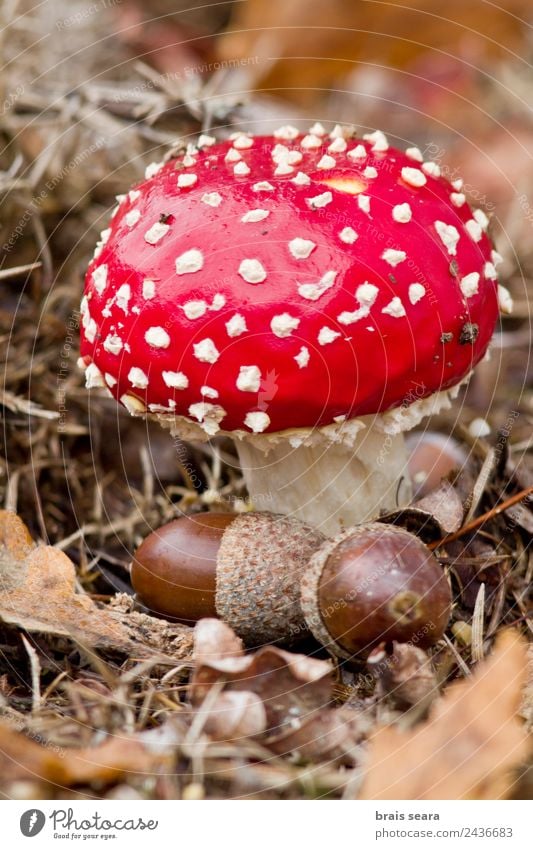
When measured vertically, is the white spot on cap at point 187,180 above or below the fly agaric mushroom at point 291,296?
above

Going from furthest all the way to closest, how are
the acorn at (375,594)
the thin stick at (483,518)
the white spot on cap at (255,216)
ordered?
the thin stick at (483,518) < the white spot on cap at (255,216) < the acorn at (375,594)

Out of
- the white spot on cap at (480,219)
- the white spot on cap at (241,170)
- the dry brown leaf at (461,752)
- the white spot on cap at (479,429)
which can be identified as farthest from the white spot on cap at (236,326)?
the white spot on cap at (479,429)

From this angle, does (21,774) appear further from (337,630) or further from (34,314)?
(34,314)

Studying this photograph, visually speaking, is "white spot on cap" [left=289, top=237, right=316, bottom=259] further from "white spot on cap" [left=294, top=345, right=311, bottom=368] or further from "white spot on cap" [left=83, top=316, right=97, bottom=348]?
"white spot on cap" [left=83, top=316, right=97, bottom=348]

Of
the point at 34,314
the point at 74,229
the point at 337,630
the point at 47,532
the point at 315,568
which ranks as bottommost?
the point at 337,630

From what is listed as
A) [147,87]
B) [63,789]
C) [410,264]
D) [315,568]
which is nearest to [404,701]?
[315,568]

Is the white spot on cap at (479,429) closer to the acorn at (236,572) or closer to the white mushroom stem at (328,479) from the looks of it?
the white mushroom stem at (328,479)
